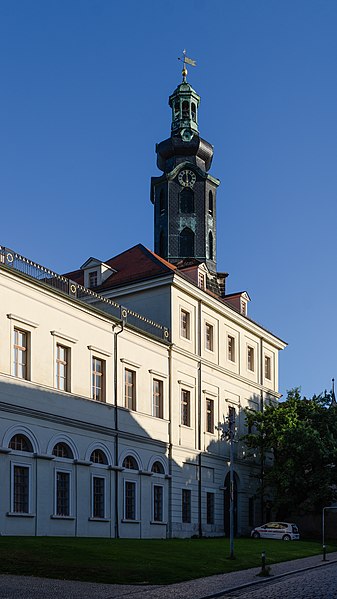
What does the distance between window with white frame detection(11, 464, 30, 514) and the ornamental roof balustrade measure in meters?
7.80

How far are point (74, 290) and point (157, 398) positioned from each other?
9560mm

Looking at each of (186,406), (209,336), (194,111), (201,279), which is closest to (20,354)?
(186,406)

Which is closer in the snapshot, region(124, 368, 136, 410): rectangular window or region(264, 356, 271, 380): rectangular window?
region(124, 368, 136, 410): rectangular window

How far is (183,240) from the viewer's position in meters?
60.7

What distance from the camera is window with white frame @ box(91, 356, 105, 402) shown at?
134 feet

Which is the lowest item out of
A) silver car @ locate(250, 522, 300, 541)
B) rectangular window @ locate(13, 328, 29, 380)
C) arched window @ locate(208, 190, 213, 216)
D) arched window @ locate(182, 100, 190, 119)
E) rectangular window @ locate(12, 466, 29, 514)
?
silver car @ locate(250, 522, 300, 541)

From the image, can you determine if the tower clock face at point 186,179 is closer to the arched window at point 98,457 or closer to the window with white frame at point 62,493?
the arched window at point 98,457

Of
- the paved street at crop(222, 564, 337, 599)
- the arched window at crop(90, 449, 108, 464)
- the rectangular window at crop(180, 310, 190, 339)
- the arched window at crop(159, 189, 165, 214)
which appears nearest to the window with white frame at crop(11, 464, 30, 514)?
the arched window at crop(90, 449, 108, 464)

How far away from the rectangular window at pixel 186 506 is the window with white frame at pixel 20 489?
14199mm

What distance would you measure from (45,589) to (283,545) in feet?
80.9

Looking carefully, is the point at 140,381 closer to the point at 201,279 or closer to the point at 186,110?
the point at 201,279

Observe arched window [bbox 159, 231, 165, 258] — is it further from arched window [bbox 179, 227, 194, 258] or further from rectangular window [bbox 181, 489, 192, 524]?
rectangular window [bbox 181, 489, 192, 524]

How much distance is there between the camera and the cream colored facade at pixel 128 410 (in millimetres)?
35188

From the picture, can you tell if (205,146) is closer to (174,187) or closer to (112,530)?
(174,187)
